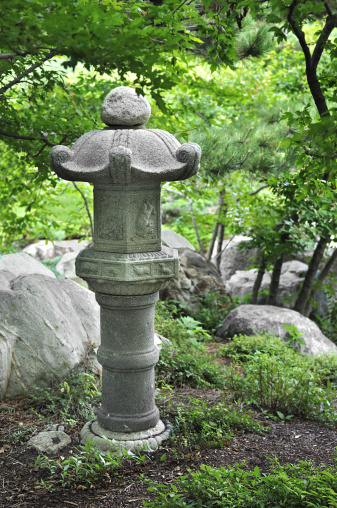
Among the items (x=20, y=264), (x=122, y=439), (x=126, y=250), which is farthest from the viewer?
(x=20, y=264)

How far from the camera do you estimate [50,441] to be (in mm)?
3662

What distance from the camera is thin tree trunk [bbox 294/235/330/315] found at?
24.8ft

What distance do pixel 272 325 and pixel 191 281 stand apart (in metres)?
1.54

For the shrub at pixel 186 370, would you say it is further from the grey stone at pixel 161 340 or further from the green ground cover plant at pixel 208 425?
the green ground cover plant at pixel 208 425

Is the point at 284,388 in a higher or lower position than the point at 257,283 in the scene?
lower

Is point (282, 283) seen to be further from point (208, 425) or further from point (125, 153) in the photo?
point (125, 153)

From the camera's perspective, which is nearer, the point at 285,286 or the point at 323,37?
the point at 323,37

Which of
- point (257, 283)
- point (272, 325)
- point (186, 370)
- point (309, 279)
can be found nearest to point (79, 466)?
point (186, 370)

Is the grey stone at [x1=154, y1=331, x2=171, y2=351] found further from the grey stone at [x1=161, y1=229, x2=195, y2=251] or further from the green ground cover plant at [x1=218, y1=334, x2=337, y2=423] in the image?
the grey stone at [x1=161, y1=229, x2=195, y2=251]

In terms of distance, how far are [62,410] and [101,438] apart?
2.14 feet

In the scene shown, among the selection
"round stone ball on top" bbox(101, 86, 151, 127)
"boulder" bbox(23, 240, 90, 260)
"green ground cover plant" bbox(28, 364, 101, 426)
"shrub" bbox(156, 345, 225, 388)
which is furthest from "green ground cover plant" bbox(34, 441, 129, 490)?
"boulder" bbox(23, 240, 90, 260)

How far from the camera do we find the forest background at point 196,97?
214cm

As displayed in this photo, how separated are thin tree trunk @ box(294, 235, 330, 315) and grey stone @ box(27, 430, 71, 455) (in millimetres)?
4934

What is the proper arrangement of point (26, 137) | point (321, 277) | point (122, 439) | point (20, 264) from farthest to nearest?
1. point (321, 277)
2. point (20, 264)
3. point (26, 137)
4. point (122, 439)
